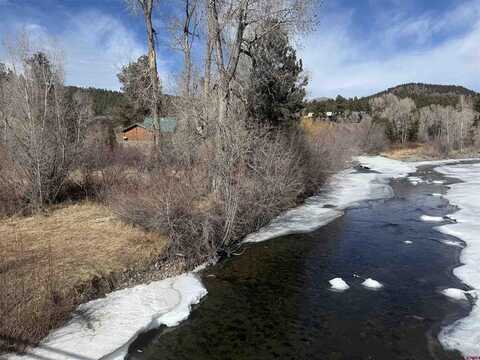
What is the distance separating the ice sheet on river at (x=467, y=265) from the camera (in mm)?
6004

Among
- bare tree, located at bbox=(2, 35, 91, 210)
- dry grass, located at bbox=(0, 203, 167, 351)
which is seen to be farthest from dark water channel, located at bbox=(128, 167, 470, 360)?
bare tree, located at bbox=(2, 35, 91, 210)

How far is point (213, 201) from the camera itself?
1049 centimetres

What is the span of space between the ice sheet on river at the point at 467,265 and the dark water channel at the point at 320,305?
0.21 meters

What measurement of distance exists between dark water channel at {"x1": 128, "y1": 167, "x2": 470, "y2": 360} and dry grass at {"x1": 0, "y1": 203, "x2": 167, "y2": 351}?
1.73 meters

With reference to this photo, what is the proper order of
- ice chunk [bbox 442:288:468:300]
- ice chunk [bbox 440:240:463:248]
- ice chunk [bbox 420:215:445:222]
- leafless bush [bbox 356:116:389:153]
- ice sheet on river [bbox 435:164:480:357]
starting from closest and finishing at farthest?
ice sheet on river [bbox 435:164:480:357]
ice chunk [bbox 442:288:468:300]
ice chunk [bbox 440:240:463:248]
ice chunk [bbox 420:215:445:222]
leafless bush [bbox 356:116:389:153]

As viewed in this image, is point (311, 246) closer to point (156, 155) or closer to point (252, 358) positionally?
point (252, 358)

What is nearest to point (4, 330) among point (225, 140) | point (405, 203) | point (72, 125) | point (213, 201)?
point (213, 201)

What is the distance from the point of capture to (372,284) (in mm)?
8328

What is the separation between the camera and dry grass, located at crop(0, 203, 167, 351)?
588 centimetres

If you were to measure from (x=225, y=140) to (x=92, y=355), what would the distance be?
6.61m

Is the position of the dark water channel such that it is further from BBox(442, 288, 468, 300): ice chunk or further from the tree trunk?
the tree trunk

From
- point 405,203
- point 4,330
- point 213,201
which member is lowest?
point 405,203

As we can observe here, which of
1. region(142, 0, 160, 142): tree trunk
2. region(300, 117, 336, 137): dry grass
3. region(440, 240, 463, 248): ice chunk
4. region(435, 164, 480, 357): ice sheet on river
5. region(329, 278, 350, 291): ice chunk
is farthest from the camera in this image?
region(300, 117, 336, 137): dry grass

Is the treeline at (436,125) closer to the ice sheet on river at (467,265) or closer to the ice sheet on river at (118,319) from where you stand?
the ice sheet on river at (467,265)
